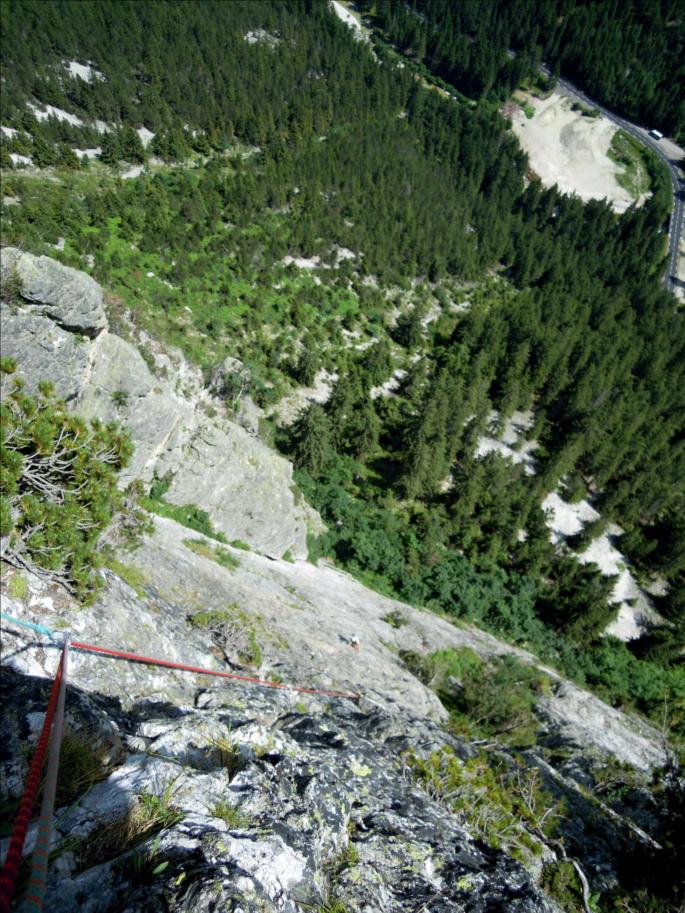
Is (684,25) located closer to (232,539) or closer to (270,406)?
(270,406)

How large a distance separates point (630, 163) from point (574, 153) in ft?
52.2

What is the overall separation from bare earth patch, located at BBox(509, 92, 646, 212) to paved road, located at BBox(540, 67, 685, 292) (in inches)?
416

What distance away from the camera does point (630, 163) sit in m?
116

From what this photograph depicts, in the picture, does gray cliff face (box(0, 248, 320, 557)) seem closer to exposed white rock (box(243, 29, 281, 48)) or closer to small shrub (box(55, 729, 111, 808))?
small shrub (box(55, 729, 111, 808))

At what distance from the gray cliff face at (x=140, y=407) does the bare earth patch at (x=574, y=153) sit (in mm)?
125051

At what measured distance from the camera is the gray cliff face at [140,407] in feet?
56.0

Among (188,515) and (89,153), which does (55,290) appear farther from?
(89,153)

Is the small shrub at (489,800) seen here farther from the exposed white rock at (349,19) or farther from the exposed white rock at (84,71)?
the exposed white rock at (349,19)

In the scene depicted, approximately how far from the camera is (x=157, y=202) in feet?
165

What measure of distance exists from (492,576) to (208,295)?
38.9m

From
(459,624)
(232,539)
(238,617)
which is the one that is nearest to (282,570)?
(232,539)

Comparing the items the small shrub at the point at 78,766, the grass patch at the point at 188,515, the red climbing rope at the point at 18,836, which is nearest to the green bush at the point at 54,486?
the small shrub at the point at 78,766

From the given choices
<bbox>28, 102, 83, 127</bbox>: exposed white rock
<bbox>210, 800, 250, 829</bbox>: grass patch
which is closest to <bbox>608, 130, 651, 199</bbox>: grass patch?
<bbox>28, 102, 83, 127</bbox>: exposed white rock

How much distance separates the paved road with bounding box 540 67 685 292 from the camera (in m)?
104
